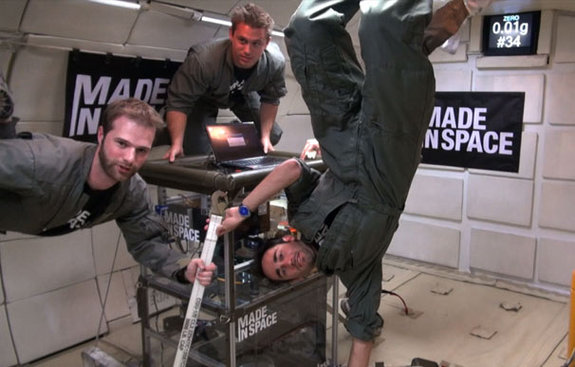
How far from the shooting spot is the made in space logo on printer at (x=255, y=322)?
2.16m

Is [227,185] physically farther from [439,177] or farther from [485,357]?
[439,177]

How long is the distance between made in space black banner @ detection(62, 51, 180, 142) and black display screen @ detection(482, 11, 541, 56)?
2.29 m

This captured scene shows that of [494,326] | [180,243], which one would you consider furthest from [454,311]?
[180,243]

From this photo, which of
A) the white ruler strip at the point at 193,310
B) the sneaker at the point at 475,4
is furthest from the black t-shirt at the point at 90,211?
the sneaker at the point at 475,4

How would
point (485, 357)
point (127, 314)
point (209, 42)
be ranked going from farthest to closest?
point (127, 314), point (485, 357), point (209, 42)

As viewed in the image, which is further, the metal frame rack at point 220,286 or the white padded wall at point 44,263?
the white padded wall at point 44,263

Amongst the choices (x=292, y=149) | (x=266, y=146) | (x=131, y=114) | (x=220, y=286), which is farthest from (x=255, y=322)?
(x=292, y=149)

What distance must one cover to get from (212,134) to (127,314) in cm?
149

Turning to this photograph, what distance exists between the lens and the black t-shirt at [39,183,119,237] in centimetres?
167

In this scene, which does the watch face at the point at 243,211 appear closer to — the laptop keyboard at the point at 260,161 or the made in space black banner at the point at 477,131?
the laptop keyboard at the point at 260,161

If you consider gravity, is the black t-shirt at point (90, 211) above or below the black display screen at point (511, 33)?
below

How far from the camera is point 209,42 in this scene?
99.4 inches

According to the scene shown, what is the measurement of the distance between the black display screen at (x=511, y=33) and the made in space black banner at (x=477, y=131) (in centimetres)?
31

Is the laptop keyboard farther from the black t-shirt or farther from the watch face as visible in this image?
the black t-shirt
